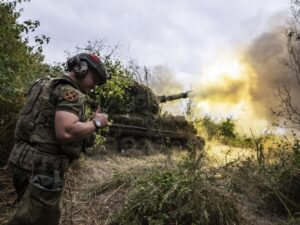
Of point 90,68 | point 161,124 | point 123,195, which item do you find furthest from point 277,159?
point 161,124

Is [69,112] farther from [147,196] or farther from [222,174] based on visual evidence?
[222,174]

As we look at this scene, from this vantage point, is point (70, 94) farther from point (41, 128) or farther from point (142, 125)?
point (142, 125)

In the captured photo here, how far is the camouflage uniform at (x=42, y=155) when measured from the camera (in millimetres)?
4504

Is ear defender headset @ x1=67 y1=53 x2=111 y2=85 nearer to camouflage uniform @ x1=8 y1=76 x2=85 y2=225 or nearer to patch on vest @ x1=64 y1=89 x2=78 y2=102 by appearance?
camouflage uniform @ x1=8 y1=76 x2=85 y2=225

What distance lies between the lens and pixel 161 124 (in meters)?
19.4

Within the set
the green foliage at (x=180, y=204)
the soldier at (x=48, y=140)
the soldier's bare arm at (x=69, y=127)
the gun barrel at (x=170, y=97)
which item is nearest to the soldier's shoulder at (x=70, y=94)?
the soldier at (x=48, y=140)

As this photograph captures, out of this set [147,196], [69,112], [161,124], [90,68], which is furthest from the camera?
[161,124]

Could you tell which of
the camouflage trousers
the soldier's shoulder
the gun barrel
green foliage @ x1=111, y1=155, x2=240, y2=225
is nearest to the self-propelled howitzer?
the gun barrel

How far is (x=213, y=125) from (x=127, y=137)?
3.00 metres

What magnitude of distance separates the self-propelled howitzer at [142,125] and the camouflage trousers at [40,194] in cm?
1129

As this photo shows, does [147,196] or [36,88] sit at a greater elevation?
[36,88]

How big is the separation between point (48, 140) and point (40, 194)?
1.57ft

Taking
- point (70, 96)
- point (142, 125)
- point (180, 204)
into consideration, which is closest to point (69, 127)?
point (70, 96)

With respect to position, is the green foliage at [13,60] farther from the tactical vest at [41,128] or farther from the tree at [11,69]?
the tactical vest at [41,128]
